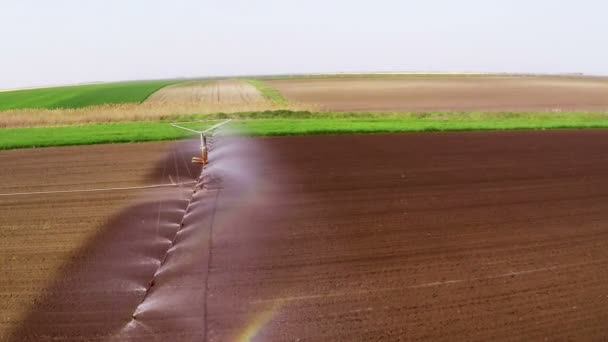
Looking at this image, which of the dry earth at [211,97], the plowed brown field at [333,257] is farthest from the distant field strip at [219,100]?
the plowed brown field at [333,257]

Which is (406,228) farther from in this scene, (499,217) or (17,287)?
(17,287)

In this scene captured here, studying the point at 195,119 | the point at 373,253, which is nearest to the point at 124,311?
the point at 373,253

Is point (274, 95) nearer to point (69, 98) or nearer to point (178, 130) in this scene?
point (69, 98)

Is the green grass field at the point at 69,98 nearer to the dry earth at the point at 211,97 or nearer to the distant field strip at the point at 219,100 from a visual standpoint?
the dry earth at the point at 211,97

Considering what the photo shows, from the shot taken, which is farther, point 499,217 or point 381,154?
point 381,154

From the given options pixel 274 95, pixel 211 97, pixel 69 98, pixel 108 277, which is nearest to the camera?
pixel 108 277

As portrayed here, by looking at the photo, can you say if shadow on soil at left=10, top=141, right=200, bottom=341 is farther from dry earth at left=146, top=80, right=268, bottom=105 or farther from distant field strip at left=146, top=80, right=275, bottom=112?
dry earth at left=146, top=80, right=268, bottom=105

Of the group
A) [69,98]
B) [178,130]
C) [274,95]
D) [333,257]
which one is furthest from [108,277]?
[69,98]

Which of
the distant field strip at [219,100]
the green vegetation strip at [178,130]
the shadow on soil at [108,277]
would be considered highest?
the distant field strip at [219,100]
